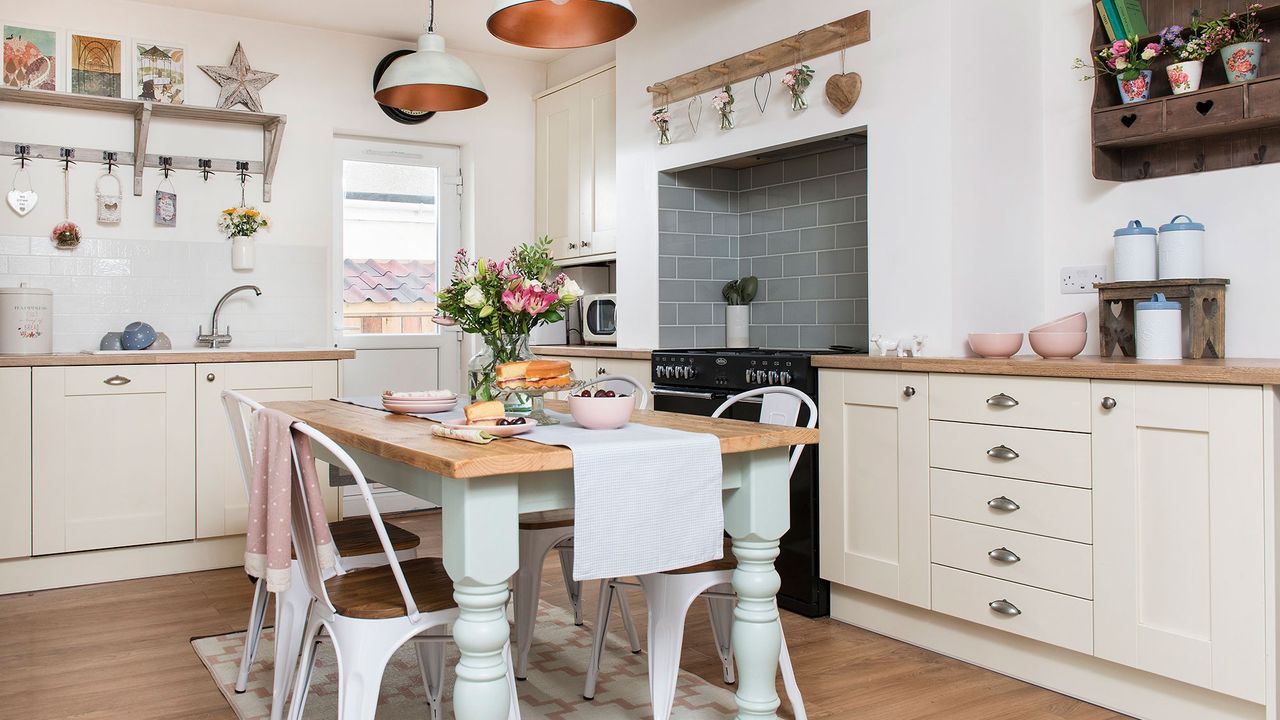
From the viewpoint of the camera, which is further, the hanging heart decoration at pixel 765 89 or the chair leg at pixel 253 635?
the hanging heart decoration at pixel 765 89

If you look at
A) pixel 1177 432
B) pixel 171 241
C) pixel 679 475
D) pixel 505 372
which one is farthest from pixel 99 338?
pixel 1177 432

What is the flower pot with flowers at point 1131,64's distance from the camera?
2.94m

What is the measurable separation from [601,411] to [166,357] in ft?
8.95

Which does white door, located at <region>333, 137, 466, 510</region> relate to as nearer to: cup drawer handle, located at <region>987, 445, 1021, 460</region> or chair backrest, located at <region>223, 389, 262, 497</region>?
chair backrest, located at <region>223, 389, 262, 497</region>

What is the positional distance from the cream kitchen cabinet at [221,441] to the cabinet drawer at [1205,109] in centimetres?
359

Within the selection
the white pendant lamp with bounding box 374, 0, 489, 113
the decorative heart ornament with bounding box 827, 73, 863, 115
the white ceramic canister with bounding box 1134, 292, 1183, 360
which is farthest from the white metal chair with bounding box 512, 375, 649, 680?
the white ceramic canister with bounding box 1134, 292, 1183, 360

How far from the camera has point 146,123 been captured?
4660mm

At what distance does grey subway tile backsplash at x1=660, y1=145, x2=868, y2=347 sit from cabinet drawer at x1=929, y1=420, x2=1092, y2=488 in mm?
1045

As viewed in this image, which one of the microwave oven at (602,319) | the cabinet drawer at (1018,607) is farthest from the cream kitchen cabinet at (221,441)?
the cabinet drawer at (1018,607)

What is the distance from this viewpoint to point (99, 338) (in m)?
4.71

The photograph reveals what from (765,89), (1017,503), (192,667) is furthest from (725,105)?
(192,667)

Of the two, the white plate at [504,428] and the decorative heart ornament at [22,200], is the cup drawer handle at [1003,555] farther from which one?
the decorative heart ornament at [22,200]

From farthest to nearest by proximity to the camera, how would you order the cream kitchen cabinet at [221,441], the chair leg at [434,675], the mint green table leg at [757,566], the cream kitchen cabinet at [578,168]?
the cream kitchen cabinet at [578,168]
the cream kitchen cabinet at [221,441]
the chair leg at [434,675]
the mint green table leg at [757,566]

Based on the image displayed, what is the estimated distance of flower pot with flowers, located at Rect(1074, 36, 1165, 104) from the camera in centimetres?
294
